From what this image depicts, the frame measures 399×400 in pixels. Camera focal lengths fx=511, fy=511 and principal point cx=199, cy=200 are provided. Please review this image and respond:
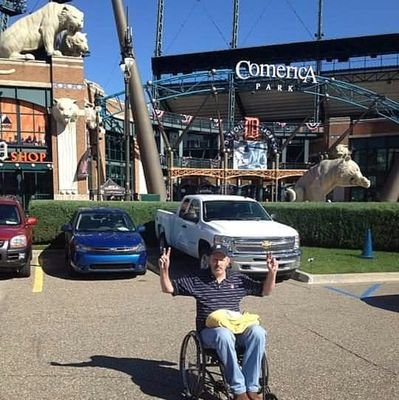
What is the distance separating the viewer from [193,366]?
4.51 meters

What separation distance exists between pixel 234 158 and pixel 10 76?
3095cm

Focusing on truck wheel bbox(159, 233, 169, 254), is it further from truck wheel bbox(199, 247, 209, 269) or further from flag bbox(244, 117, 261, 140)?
flag bbox(244, 117, 261, 140)

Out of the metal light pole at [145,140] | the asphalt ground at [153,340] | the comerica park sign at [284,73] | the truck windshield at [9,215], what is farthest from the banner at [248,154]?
the asphalt ground at [153,340]

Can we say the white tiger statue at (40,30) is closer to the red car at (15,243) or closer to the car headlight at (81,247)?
the red car at (15,243)

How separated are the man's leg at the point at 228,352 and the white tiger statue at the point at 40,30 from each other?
2718cm

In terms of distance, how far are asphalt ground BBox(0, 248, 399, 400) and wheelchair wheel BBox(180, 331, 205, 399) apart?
230 mm

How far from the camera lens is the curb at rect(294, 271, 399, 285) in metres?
10.6

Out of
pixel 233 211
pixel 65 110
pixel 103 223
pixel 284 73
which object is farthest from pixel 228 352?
pixel 284 73

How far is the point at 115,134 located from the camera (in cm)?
4175

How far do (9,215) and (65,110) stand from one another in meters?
16.5

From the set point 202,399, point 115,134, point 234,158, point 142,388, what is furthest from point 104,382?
point 234,158

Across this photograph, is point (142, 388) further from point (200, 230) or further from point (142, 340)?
point (200, 230)

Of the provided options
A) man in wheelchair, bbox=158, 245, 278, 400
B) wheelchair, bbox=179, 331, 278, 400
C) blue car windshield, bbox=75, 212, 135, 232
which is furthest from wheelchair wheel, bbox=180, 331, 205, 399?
blue car windshield, bbox=75, 212, 135, 232

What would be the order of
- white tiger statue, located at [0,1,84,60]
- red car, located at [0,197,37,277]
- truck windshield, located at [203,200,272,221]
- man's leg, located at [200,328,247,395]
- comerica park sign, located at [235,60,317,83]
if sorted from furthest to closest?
1. comerica park sign, located at [235,60,317,83]
2. white tiger statue, located at [0,1,84,60]
3. truck windshield, located at [203,200,272,221]
4. red car, located at [0,197,37,277]
5. man's leg, located at [200,328,247,395]
